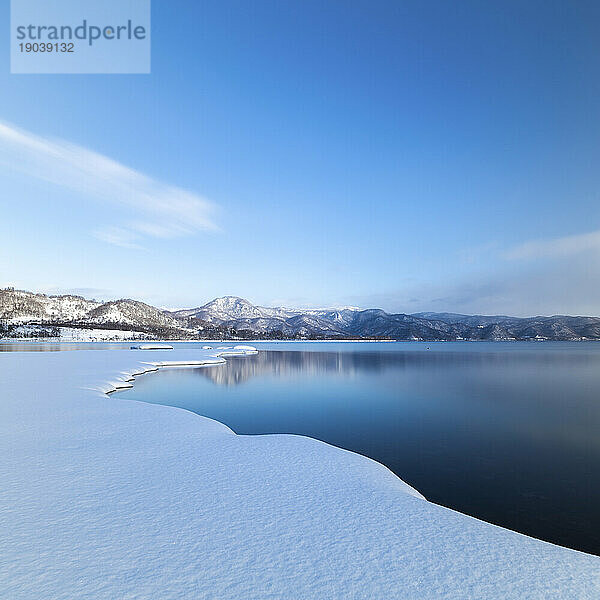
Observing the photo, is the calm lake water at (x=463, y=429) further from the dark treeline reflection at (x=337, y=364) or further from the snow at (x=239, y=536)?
the dark treeline reflection at (x=337, y=364)

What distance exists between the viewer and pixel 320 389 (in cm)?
3428

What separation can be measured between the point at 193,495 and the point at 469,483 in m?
9.02

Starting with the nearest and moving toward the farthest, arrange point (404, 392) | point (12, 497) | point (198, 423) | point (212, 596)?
point (212, 596)
point (12, 497)
point (198, 423)
point (404, 392)

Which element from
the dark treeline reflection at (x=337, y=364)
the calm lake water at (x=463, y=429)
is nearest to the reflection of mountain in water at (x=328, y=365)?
the dark treeline reflection at (x=337, y=364)

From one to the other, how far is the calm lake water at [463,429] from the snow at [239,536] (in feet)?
10.5

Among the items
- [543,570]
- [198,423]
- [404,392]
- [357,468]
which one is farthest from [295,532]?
[404,392]

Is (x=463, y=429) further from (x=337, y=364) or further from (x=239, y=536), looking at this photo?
(x=337, y=364)

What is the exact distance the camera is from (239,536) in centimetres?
613

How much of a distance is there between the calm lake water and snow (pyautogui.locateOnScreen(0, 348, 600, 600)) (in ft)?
10.5

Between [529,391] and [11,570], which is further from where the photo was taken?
[529,391]

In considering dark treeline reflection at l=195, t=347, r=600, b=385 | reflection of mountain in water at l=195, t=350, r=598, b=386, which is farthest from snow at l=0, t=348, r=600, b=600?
dark treeline reflection at l=195, t=347, r=600, b=385

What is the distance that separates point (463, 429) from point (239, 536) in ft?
53.0

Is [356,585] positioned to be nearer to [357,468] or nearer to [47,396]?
[357,468]

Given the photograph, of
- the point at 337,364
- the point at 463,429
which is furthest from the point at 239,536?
the point at 337,364
